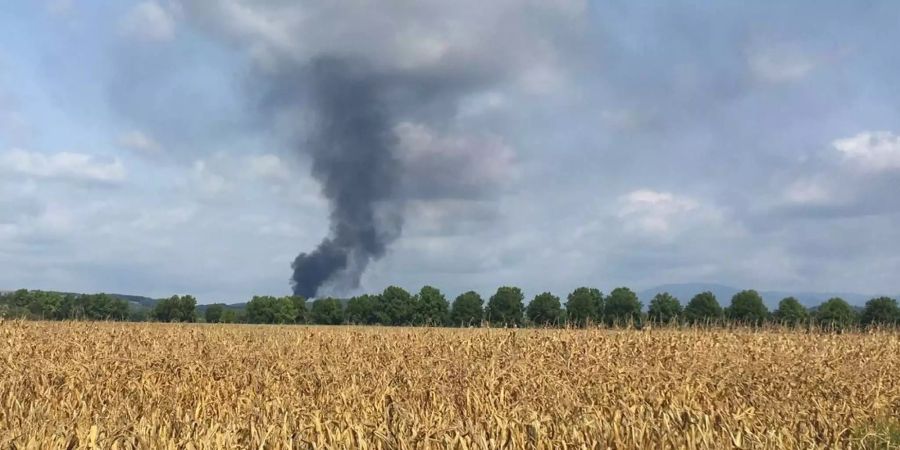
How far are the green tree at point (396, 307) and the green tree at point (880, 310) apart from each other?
6416 centimetres

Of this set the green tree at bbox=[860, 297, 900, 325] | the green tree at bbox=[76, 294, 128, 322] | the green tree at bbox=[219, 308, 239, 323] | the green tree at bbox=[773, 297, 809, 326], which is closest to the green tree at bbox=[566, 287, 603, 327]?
the green tree at bbox=[773, 297, 809, 326]

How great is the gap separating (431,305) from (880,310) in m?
63.6

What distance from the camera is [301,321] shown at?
12644 cm

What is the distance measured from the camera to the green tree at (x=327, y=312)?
11688 centimetres

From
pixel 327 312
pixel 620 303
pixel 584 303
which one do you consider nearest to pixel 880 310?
pixel 620 303

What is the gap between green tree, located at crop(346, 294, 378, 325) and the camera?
115m

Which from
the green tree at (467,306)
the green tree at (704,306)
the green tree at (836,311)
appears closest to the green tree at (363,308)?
the green tree at (467,306)

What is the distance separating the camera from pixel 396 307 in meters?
116

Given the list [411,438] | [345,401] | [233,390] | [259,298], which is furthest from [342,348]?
[259,298]

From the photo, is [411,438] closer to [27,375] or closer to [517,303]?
[27,375]

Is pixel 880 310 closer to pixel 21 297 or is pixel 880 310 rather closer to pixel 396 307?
pixel 396 307

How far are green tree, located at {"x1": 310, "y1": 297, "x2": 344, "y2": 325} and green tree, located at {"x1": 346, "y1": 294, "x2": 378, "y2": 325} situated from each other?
167 centimetres

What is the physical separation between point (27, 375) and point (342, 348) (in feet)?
25.0

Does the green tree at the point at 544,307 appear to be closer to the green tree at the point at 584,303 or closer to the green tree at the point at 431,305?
the green tree at the point at 584,303
